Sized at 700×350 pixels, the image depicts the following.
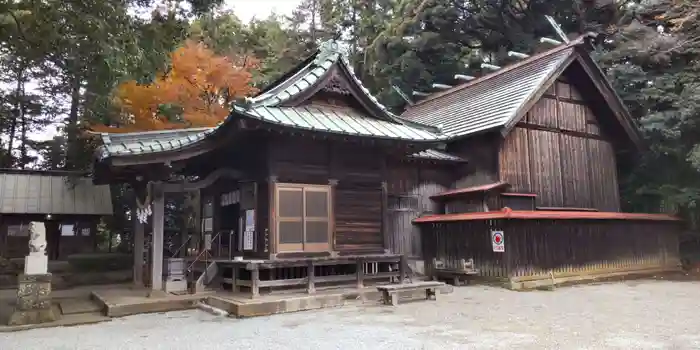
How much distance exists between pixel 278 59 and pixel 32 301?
23.5m

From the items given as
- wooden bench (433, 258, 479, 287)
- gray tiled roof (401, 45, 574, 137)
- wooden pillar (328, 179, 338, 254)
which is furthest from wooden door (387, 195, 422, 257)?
wooden pillar (328, 179, 338, 254)

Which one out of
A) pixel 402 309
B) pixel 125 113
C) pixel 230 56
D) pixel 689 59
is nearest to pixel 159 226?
pixel 402 309

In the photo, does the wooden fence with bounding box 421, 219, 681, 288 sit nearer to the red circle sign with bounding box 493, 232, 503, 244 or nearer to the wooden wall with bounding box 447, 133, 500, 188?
the red circle sign with bounding box 493, 232, 503, 244

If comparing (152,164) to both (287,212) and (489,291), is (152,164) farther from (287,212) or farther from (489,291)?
(489,291)

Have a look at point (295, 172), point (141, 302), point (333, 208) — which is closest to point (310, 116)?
point (295, 172)

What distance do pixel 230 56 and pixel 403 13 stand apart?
10921mm

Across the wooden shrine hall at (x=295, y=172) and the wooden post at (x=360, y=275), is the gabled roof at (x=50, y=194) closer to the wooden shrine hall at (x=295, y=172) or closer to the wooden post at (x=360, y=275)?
the wooden shrine hall at (x=295, y=172)

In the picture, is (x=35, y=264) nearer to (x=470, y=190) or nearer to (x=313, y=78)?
(x=313, y=78)

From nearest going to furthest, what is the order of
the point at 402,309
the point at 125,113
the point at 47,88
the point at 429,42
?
the point at 402,309 → the point at 125,113 → the point at 429,42 → the point at 47,88

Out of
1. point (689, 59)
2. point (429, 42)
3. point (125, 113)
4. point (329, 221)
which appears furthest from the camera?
point (429, 42)

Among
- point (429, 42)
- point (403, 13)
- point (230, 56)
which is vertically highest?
point (403, 13)

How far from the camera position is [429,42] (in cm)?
2556

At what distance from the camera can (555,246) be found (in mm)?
14516

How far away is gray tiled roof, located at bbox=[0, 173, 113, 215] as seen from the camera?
20016mm
